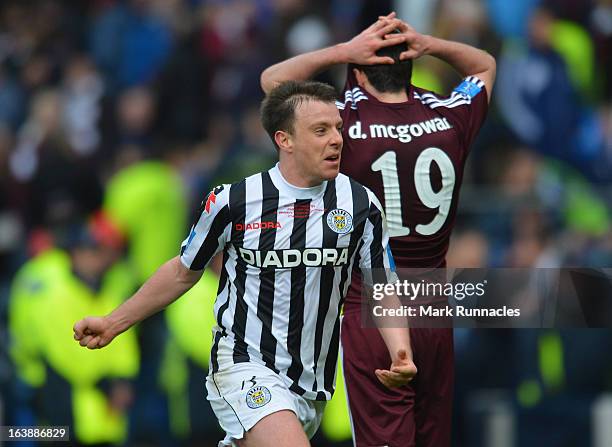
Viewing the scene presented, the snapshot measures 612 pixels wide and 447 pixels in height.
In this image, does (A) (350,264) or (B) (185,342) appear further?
(B) (185,342)

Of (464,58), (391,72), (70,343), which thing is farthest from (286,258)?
(70,343)

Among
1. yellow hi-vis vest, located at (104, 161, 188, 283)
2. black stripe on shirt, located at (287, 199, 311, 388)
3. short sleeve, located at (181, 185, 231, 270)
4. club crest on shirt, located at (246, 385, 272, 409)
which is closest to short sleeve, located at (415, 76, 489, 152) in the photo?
black stripe on shirt, located at (287, 199, 311, 388)

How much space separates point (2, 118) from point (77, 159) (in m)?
2.49

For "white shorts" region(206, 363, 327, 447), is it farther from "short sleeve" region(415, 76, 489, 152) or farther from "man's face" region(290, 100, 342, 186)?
"short sleeve" region(415, 76, 489, 152)

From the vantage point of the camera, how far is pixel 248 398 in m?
6.35

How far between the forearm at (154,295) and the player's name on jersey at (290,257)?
0.31 meters

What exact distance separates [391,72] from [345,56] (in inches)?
9.7

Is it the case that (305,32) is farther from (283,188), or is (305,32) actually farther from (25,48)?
(283,188)

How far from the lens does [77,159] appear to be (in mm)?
13922

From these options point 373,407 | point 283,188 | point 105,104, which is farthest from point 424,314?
point 105,104

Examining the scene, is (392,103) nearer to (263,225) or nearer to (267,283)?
(263,225)

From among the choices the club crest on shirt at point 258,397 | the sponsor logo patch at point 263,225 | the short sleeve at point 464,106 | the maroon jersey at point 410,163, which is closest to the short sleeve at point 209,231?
the sponsor logo patch at point 263,225

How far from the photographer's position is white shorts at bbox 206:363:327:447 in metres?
6.31

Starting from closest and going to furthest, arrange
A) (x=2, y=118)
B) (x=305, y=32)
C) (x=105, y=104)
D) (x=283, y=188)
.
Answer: (x=283, y=188) < (x=305, y=32) < (x=105, y=104) < (x=2, y=118)
